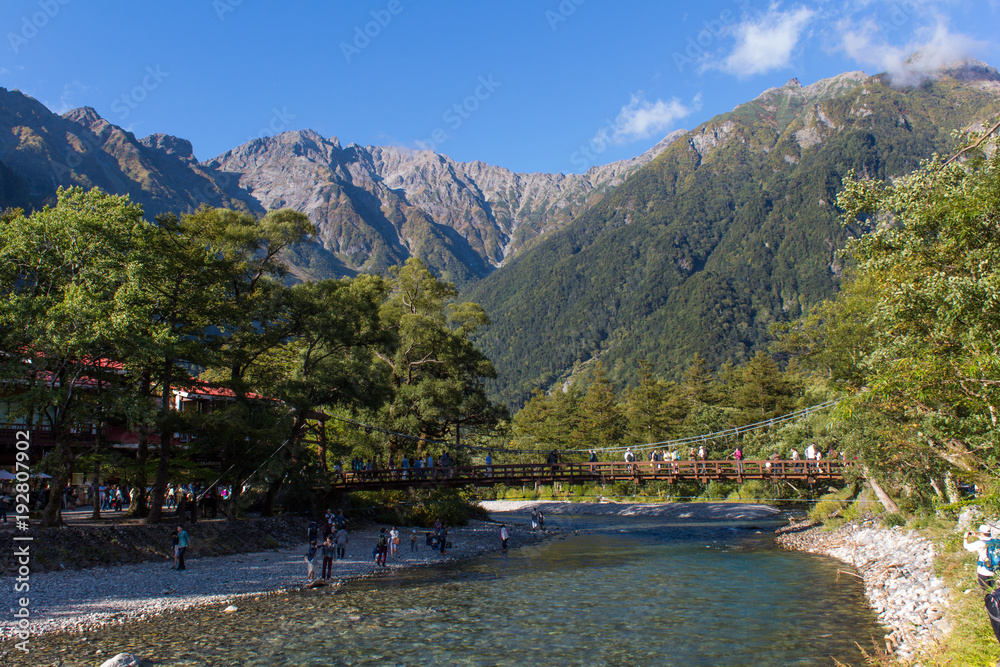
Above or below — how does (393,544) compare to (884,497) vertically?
below

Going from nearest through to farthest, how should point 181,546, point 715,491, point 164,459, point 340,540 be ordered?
point 181,546 < point 340,540 < point 164,459 < point 715,491

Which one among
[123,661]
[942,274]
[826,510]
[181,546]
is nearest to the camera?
[942,274]

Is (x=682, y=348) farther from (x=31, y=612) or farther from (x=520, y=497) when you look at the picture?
(x=31, y=612)

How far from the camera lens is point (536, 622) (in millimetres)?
15078

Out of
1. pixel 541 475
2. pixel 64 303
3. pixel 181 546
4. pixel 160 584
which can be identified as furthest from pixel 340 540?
pixel 541 475

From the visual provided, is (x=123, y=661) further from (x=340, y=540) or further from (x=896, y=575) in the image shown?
(x=896, y=575)

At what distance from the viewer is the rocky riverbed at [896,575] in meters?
12.2

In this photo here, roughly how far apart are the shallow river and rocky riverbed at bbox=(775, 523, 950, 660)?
2.04ft

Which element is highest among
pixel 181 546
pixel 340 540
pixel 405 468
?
pixel 405 468

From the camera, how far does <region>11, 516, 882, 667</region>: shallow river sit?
12219mm

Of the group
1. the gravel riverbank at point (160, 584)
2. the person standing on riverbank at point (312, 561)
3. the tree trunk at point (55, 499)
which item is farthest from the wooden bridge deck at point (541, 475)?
the tree trunk at point (55, 499)

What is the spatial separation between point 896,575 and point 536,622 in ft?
34.5

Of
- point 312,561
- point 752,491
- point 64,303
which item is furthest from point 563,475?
point 752,491

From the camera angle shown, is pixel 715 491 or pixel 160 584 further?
pixel 715 491
